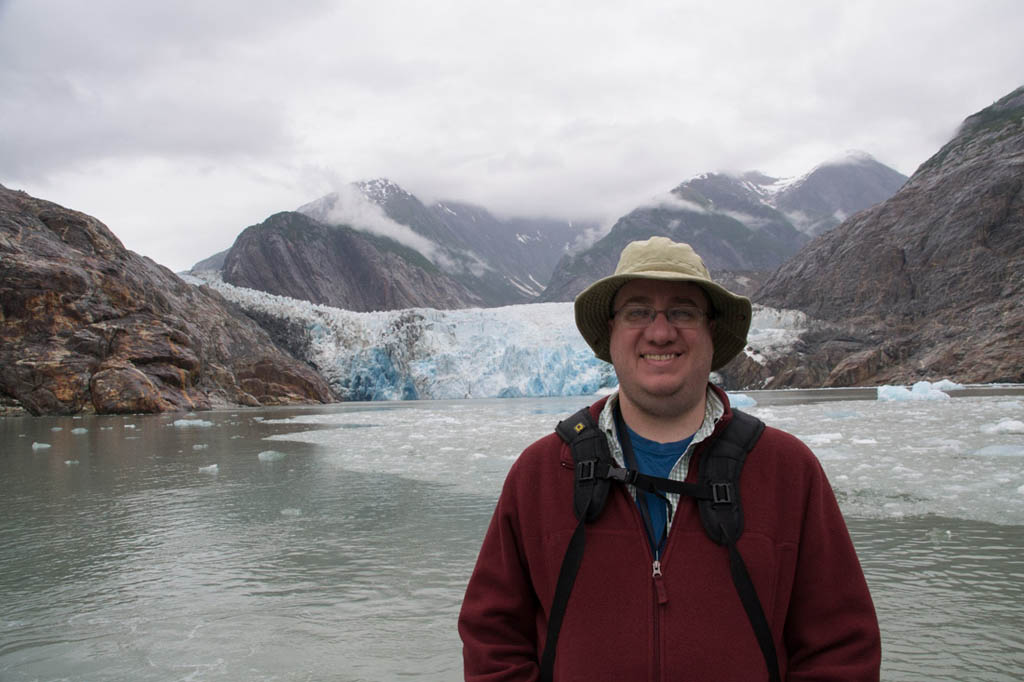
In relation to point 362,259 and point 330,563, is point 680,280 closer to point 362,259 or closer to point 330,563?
point 330,563

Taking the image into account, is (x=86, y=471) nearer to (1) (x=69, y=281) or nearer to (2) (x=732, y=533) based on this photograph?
(2) (x=732, y=533)

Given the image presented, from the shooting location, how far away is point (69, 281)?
30797 mm

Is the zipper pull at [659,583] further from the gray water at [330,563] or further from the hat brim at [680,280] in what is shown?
the gray water at [330,563]

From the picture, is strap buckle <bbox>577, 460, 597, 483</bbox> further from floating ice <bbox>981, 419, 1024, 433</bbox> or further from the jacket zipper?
floating ice <bbox>981, 419, 1024, 433</bbox>

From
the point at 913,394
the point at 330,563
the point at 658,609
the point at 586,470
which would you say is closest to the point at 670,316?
the point at 586,470

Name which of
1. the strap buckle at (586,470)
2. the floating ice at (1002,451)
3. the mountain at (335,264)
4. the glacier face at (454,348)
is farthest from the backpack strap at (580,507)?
the mountain at (335,264)

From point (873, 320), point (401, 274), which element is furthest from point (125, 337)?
point (401, 274)

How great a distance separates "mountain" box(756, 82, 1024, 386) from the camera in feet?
133

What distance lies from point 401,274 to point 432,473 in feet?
414

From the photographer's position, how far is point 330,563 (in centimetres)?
446

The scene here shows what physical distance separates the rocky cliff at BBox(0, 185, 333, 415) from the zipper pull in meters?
32.6

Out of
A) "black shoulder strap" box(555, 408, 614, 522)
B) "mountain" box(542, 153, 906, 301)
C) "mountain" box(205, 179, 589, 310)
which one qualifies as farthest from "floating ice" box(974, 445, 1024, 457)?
"mountain" box(542, 153, 906, 301)

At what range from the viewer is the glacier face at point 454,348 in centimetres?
4566

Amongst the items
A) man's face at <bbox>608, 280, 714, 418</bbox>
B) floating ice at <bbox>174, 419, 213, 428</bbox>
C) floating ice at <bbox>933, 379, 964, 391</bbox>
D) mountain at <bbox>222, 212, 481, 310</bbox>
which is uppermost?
mountain at <bbox>222, 212, 481, 310</bbox>
